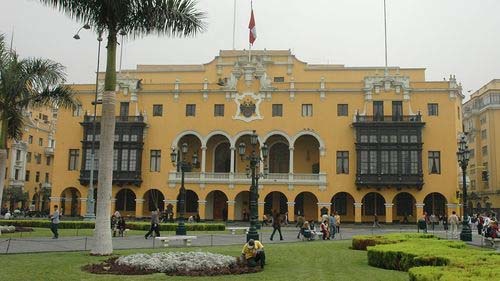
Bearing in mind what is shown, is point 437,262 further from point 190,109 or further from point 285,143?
point 190,109

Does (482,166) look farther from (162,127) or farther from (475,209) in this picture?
(162,127)

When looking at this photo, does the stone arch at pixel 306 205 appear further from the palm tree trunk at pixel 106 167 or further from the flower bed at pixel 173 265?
the flower bed at pixel 173 265

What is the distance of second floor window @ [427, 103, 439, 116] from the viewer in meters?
46.2

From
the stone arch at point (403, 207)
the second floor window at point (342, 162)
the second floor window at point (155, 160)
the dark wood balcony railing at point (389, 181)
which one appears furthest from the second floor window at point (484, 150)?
the second floor window at point (155, 160)

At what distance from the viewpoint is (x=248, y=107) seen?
47938 millimetres

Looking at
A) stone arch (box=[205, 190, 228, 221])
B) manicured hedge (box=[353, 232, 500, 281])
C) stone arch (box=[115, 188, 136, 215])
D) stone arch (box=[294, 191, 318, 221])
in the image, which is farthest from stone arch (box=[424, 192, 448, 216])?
manicured hedge (box=[353, 232, 500, 281])

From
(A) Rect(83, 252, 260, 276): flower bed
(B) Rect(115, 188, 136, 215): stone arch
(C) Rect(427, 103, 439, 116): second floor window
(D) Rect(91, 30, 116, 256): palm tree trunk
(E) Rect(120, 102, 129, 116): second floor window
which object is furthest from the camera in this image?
(B) Rect(115, 188, 136, 215): stone arch

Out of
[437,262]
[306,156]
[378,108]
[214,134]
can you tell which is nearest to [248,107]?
[214,134]

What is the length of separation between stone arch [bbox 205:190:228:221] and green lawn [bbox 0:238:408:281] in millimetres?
30010

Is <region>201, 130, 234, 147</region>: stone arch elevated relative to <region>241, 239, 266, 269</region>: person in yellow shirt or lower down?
elevated

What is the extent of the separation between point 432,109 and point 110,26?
35743 mm

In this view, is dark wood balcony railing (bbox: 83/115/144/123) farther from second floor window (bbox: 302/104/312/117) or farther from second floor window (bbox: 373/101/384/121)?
second floor window (bbox: 373/101/384/121)

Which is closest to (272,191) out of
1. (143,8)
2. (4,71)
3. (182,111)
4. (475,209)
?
(182,111)

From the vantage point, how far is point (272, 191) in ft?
153
